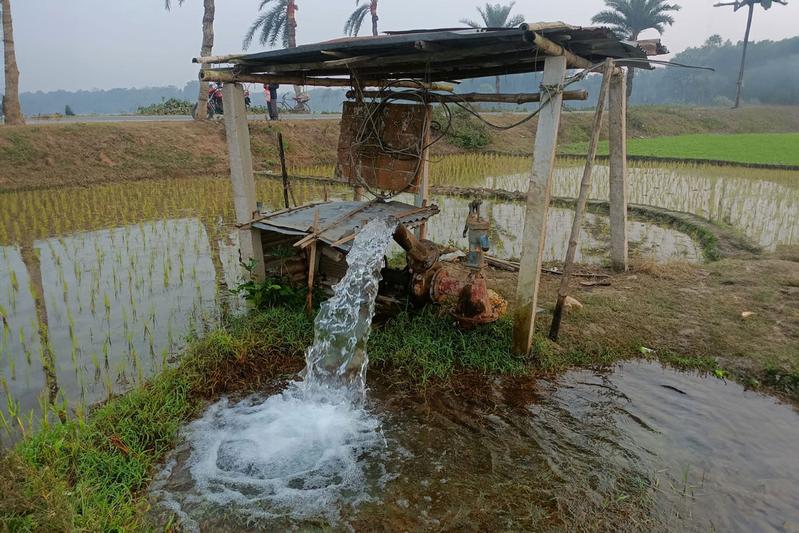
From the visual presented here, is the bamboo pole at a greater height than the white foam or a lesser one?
greater

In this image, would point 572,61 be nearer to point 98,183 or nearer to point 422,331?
point 422,331

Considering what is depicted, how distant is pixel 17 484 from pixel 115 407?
3.74 feet

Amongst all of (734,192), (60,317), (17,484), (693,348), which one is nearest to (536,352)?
(693,348)

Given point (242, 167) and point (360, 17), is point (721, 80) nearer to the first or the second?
point (360, 17)

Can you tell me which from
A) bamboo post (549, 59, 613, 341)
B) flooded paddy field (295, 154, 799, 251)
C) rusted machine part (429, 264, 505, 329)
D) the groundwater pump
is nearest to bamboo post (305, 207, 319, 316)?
the groundwater pump

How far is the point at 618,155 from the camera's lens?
21.1ft

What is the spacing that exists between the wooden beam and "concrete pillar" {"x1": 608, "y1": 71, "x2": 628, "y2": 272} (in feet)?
5.19

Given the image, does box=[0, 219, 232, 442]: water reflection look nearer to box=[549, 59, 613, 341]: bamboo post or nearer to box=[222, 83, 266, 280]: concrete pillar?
box=[222, 83, 266, 280]: concrete pillar

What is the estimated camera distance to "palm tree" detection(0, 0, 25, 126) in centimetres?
1395

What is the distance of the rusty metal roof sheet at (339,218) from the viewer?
5141 millimetres

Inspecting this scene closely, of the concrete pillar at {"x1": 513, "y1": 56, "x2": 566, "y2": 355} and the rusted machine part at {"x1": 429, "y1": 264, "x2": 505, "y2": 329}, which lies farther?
the rusted machine part at {"x1": 429, "y1": 264, "x2": 505, "y2": 329}

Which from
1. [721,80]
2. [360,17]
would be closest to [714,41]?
[721,80]

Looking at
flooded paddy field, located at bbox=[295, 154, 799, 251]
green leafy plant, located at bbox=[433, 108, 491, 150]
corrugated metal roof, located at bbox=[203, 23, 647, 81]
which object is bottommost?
flooded paddy field, located at bbox=[295, 154, 799, 251]

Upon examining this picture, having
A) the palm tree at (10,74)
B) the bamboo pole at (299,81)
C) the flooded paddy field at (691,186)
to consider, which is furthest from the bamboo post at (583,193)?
the palm tree at (10,74)
